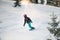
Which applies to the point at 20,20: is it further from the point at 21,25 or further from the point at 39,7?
the point at 39,7

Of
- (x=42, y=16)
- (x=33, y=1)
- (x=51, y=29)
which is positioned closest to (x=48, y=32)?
(x=51, y=29)

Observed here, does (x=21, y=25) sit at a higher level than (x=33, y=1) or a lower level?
lower

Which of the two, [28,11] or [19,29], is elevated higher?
[28,11]

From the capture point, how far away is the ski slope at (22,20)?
2264 millimetres

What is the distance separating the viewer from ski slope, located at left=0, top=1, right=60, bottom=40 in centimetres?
226

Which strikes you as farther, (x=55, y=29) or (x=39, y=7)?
(x=39, y=7)

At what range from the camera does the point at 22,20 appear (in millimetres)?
2379

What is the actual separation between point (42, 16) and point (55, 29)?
23 cm

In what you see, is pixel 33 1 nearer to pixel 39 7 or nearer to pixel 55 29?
pixel 39 7

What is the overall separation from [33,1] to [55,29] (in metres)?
0.44

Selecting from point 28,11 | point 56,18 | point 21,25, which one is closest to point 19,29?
point 21,25

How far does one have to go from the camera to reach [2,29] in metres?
2.32

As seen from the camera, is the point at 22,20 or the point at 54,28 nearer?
the point at 54,28

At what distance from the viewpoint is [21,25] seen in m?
2.36
